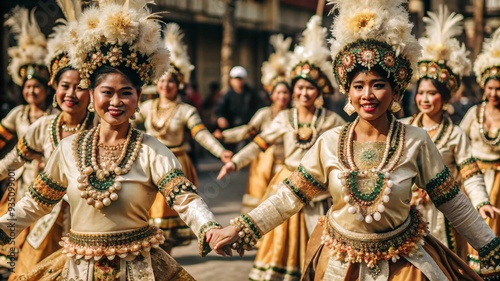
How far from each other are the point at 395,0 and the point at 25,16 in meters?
4.68

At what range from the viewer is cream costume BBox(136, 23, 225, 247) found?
7.60m

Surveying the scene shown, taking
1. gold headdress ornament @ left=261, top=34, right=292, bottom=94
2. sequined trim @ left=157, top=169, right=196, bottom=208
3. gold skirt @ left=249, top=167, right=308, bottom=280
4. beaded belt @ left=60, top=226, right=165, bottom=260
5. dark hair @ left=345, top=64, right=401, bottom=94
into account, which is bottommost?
gold skirt @ left=249, top=167, right=308, bottom=280

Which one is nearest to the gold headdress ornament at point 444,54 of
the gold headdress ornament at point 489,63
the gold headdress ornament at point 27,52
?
the gold headdress ornament at point 489,63

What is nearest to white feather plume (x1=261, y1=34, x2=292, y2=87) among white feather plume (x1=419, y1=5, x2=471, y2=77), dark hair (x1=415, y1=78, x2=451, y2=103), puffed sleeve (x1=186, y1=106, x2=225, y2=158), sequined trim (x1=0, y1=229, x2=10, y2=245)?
puffed sleeve (x1=186, y1=106, x2=225, y2=158)

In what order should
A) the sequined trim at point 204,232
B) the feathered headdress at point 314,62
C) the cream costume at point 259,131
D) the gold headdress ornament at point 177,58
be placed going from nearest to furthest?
the sequined trim at point 204,232
the feathered headdress at point 314,62
the gold headdress ornament at point 177,58
the cream costume at point 259,131

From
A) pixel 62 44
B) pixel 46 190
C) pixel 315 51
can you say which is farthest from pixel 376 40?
pixel 315 51

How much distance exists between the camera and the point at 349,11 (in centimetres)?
426

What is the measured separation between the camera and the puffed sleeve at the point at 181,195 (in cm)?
395

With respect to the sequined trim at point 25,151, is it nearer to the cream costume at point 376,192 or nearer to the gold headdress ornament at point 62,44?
the gold headdress ornament at point 62,44

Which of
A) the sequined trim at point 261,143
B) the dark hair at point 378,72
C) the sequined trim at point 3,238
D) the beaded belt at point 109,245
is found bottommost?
the sequined trim at point 3,238

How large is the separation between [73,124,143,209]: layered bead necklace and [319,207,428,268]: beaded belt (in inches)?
47.8

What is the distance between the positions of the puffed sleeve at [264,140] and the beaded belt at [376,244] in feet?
9.27

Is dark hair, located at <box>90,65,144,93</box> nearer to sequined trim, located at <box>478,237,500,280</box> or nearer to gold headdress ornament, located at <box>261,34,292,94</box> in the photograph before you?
sequined trim, located at <box>478,237,500,280</box>

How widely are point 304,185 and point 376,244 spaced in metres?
0.52
